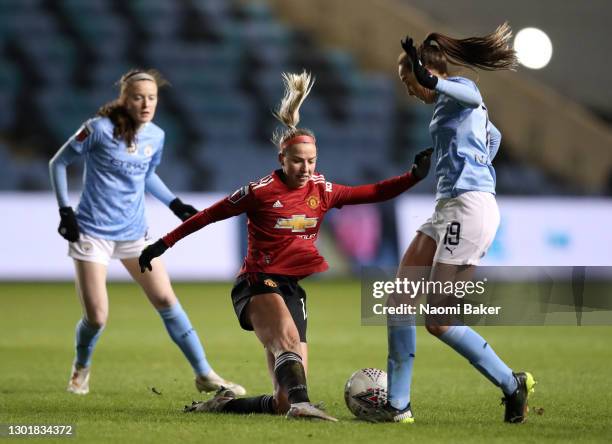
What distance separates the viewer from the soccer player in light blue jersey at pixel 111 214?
7.04 m

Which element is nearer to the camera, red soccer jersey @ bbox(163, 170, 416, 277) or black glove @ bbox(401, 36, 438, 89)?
black glove @ bbox(401, 36, 438, 89)

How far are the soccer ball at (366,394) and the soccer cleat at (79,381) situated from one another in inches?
73.8

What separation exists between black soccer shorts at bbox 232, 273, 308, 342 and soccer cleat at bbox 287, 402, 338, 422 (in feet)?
1.57

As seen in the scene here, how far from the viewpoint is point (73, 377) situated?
709 cm

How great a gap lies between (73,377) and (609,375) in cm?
357

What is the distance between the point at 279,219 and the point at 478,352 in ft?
4.10

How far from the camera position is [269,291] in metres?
6.03

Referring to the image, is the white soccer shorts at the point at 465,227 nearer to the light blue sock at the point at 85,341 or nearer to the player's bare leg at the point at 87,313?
the player's bare leg at the point at 87,313

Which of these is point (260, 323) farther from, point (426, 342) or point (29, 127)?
point (29, 127)

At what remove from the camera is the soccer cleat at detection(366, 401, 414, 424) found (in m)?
5.79

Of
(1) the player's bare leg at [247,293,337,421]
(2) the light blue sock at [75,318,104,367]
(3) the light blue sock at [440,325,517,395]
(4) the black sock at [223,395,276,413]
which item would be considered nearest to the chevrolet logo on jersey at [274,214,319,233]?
(1) the player's bare leg at [247,293,337,421]

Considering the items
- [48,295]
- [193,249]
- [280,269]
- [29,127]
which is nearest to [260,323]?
[280,269]

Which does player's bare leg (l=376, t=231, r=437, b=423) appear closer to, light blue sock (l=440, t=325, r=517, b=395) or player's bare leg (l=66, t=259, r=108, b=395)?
light blue sock (l=440, t=325, r=517, b=395)

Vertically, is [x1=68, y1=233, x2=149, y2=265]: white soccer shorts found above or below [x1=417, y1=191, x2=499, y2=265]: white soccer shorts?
above
